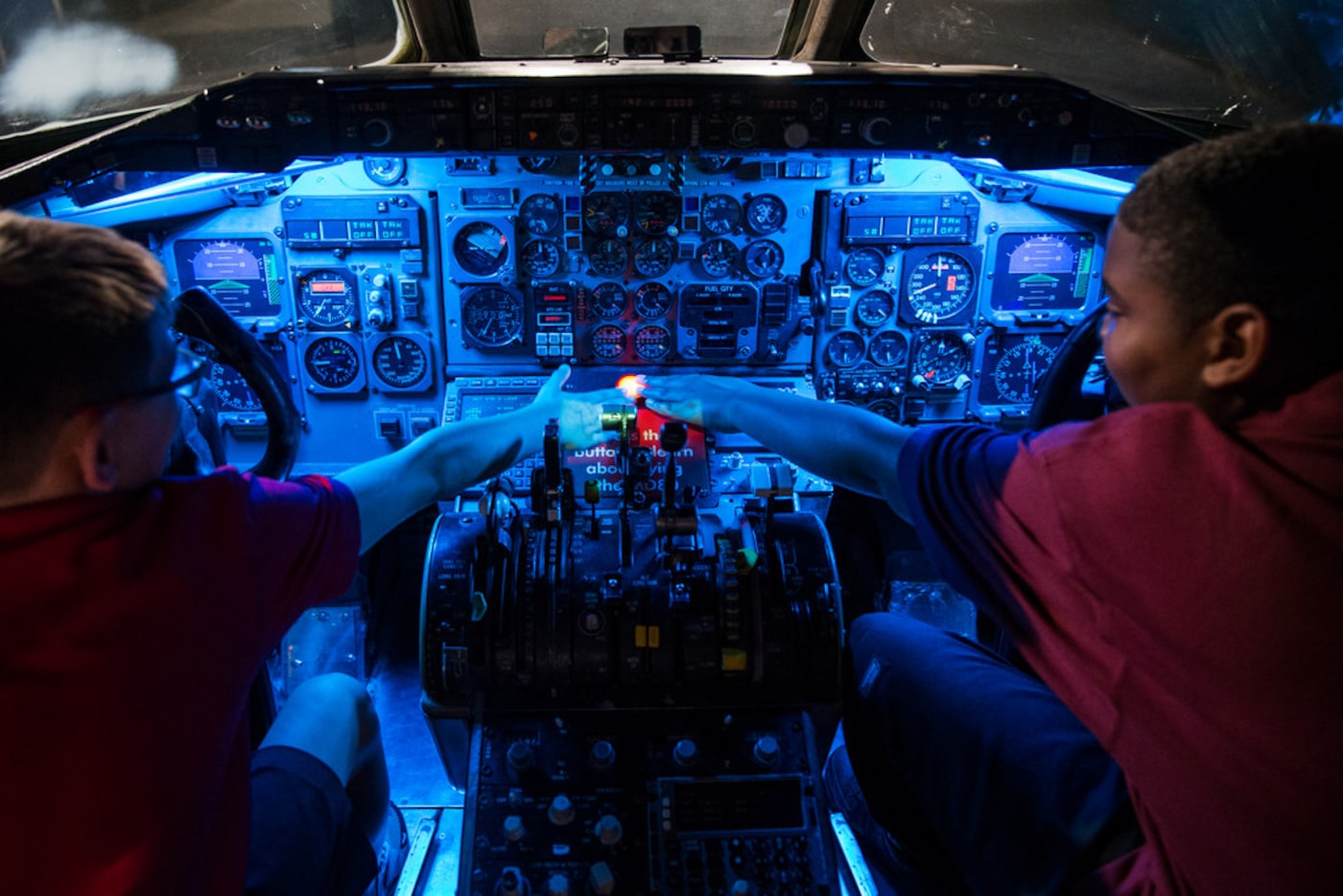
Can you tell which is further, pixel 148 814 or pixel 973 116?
pixel 973 116

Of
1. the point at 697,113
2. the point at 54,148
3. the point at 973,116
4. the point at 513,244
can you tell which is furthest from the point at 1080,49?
the point at 54,148

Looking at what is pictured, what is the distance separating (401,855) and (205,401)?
4.58ft

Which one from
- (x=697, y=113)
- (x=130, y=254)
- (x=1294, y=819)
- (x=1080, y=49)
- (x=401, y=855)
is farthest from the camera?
(x=1080, y=49)

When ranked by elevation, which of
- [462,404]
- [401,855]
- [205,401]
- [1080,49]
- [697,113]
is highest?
[1080,49]

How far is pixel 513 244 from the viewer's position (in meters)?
4.25

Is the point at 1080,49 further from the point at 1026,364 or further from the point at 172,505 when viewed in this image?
the point at 172,505

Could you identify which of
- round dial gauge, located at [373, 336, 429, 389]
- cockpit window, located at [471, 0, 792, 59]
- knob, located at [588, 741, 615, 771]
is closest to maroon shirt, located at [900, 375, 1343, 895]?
knob, located at [588, 741, 615, 771]

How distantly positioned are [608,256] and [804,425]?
7.50ft

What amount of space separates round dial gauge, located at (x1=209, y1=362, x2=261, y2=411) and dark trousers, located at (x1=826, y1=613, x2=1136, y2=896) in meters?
3.39

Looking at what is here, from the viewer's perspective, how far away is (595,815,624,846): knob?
2076 millimetres

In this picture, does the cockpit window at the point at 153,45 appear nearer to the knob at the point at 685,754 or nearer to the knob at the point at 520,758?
the knob at the point at 520,758

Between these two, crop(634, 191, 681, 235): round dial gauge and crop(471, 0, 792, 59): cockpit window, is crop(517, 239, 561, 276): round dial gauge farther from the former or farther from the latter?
crop(471, 0, 792, 59): cockpit window

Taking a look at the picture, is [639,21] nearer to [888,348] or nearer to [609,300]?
[609,300]

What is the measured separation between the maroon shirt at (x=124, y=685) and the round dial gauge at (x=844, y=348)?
3478mm
